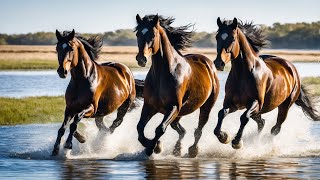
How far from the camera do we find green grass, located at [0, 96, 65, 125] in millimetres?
26281

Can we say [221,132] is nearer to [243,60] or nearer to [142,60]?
[243,60]

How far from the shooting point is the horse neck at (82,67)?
17.0 m

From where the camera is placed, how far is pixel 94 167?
1559cm

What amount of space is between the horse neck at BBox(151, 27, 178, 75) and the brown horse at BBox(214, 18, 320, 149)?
695mm

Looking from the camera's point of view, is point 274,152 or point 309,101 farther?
point 309,101

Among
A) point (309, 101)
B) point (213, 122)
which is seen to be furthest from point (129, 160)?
point (213, 122)

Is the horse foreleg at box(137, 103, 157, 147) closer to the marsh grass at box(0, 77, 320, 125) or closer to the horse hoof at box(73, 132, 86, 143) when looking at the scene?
the horse hoof at box(73, 132, 86, 143)

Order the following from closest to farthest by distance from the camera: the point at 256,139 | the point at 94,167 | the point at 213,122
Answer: the point at 94,167
the point at 256,139
the point at 213,122

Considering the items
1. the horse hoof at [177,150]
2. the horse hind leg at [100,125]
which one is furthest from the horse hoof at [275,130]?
the horse hind leg at [100,125]

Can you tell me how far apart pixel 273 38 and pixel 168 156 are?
68944 mm

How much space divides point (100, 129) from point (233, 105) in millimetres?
3061

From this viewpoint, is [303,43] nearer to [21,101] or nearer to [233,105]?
[21,101]

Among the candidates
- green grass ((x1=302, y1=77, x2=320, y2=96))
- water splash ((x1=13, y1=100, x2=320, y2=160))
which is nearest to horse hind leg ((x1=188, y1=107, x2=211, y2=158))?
water splash ((x1=13, y1=100, x2=320, y2=160))

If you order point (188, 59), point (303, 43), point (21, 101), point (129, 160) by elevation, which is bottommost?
point (303, 43)
